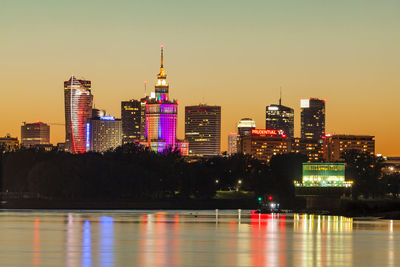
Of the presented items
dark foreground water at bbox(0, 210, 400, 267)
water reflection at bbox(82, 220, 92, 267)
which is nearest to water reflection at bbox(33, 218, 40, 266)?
dark foreground water at bbox(0, 210, 400, 267)

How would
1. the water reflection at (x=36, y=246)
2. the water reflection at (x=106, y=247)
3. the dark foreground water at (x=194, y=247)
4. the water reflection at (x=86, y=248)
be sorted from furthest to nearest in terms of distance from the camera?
the dark foreground water at (x=194, y=247), the water reflection at (x=106, y=247), the water reflection at (x=36, y=246), the water reflection at (x=86, y=248)

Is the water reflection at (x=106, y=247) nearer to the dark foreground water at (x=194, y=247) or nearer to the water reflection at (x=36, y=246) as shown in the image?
the dark foreground water at (x=194, y=247)

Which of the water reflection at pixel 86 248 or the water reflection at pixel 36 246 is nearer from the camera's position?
the water reflection at pixel 86 248

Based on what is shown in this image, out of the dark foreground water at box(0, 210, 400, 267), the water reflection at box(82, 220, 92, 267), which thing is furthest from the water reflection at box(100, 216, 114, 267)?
the water reflection at box(82, 220, 92, 267)

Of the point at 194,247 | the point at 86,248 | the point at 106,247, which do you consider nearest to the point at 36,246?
the point at 86,248

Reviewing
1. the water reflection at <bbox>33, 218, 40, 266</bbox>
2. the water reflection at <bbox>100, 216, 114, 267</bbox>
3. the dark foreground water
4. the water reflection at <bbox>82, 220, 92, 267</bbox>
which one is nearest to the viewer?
the water reflection at <bbox>82, 220, 92, 267</bbox>

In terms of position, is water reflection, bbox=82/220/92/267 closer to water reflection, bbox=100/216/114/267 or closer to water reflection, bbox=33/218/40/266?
water reflection, bbox=100/216/114/267

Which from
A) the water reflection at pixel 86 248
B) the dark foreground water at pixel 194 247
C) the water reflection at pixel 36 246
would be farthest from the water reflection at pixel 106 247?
the water reflection at pixel 36 246

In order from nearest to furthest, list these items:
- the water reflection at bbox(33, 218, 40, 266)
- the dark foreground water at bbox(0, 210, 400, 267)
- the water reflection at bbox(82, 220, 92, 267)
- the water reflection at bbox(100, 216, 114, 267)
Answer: the water reflection at bbox(82, 220, 92, 267) → the water reflection at bbox(33, 218, 40, 266) → the water reflection at bbox(100, 216, 114, 267) → the dark foreground water at bbox(0, 210, 400, 267)

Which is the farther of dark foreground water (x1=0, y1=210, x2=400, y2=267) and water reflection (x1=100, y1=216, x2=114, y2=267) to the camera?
dark foreground water (x1=0, y1=210, x2=400, y2=267)

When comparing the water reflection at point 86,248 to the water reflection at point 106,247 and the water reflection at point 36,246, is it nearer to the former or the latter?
the water reflection at point 106,247

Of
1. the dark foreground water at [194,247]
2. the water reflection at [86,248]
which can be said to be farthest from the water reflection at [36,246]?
the water reflection at [86,248]

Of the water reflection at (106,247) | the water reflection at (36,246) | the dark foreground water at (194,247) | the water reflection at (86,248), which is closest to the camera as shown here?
the water reflection at (86,248)

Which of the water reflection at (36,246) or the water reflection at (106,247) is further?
the water reflection at (106,247)
